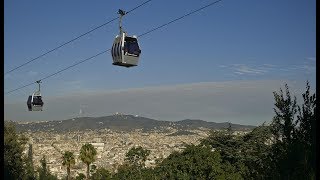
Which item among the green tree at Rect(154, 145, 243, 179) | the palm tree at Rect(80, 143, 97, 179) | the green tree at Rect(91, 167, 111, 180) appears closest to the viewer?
the green tree at Rect(154, 145, 243, 179)

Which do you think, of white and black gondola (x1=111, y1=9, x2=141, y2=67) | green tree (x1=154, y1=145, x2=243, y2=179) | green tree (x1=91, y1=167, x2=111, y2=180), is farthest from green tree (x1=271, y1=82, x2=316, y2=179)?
green tree (x1=91, y1=167, x2=111, y2=180)

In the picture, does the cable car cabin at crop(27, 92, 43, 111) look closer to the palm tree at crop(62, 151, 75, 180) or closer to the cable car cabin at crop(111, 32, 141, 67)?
the cable car cabin at crop(111, 32, 141, 67)

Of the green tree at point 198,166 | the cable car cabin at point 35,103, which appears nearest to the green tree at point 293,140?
the cable car cabin at point 35,103

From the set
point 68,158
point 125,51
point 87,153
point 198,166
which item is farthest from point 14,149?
point 125,51

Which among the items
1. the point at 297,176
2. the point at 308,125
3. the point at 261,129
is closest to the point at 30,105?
the point at 308,125

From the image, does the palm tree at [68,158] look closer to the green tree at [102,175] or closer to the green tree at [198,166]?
the green tree at [102,175]

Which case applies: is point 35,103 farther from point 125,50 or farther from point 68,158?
point 68,158

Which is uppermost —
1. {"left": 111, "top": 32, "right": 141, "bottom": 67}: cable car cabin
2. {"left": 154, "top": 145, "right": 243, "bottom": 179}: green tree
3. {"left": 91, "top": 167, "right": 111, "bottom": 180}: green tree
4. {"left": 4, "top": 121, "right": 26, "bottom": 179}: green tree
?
{"left": 111, "top": 32, "right": 141, "bottom": 67}: cable car cabin

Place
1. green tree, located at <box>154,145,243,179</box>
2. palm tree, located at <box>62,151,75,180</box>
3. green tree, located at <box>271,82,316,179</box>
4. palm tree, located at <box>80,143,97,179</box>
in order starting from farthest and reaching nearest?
palm tree, located at <box>80,143,97,179</box>
palm tree, located at <box>62,151,75,180</box>
green tree, located at <box>154,145,243,179</box>
green tree, located at <box>271,82,316,179</box>
